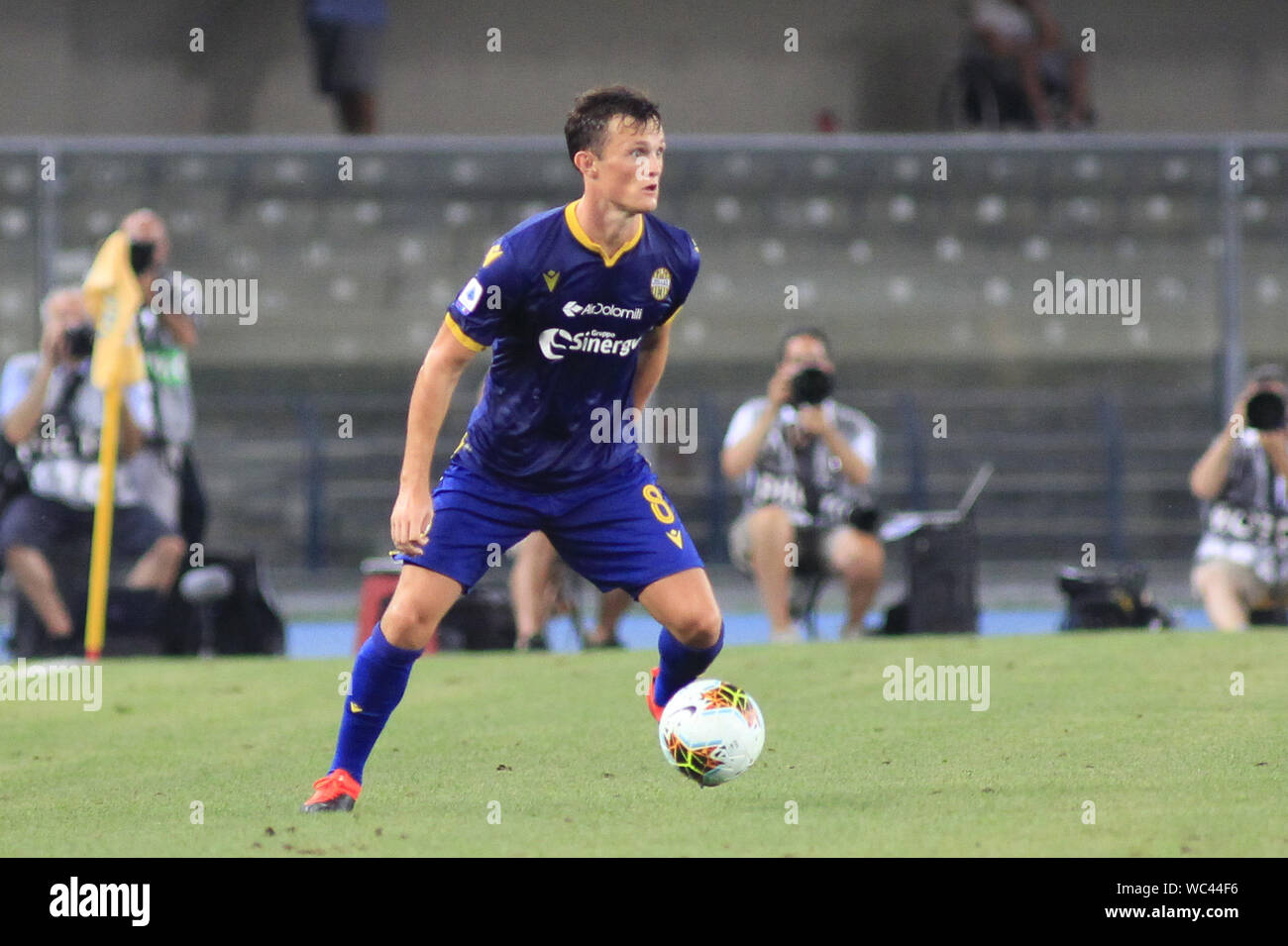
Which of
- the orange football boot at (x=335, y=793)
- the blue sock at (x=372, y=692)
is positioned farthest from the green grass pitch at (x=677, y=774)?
the blue sock at (x=372, y=692)

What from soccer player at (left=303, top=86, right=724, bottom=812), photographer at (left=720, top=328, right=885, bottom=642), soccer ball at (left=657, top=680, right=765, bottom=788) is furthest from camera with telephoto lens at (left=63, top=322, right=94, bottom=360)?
soccer ball at (left=657, top=680, right=765, bottom=788)

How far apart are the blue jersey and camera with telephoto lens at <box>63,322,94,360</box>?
568cm

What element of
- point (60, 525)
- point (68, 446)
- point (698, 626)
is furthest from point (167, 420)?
point (698, 626)

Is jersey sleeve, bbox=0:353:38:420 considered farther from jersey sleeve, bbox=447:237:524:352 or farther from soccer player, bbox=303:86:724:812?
jersey sleeve, bbox=447:237:524:352

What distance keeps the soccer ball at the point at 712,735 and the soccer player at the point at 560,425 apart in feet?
0.70

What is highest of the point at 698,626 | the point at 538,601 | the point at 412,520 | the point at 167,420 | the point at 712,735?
the point at 167,420

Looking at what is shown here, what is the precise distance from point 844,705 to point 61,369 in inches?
211

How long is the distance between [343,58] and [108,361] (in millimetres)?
7546

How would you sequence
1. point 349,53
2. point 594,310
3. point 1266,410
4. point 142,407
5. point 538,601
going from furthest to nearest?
1. point 349,53
2. point 142,407
3. point 538,601
4. point 1266,410
5. point 594,310

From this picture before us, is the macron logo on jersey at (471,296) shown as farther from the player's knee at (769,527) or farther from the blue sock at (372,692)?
the player's knee at (769,527)

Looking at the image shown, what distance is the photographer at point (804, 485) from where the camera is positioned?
1053 cm

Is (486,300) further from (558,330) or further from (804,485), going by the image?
(804,485)

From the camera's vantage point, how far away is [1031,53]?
1673cm

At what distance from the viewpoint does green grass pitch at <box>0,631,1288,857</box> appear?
16.3 feet
